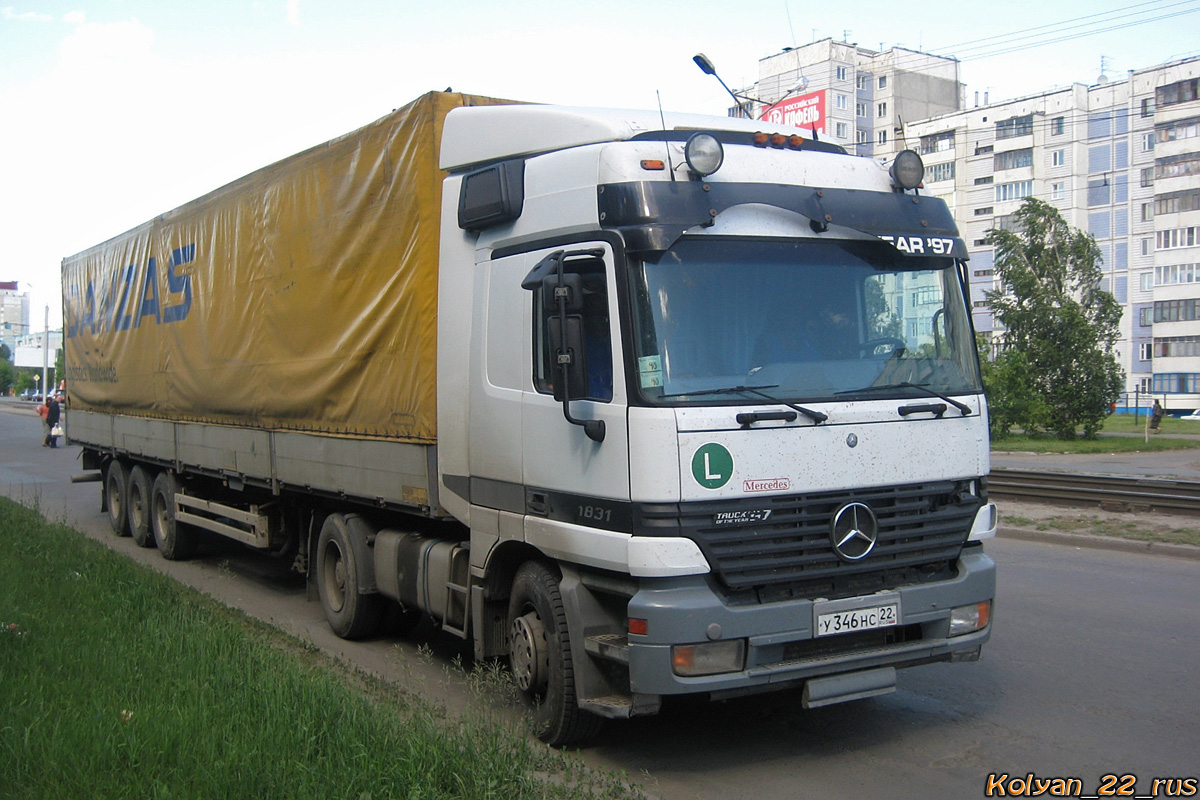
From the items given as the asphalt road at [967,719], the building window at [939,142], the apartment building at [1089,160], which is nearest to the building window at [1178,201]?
the apartment building at [1089,160]

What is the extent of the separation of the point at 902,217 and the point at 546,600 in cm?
263

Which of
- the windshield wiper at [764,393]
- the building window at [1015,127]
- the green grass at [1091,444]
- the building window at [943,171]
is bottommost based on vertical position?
the green grass at [1091,444]

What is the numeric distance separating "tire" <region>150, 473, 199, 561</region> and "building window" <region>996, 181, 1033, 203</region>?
68.5 m

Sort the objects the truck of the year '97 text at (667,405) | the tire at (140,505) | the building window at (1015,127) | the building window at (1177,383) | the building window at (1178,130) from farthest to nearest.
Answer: the building window at (1015,127)
the building window at (1177,383)
the building window at (1178,130)
the tire at (140,505)
the truck of the year '97 text at (667,405)

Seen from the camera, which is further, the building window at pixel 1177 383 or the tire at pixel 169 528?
the building window at pixel 1177 383

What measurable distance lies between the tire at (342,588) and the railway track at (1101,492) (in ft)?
34.9

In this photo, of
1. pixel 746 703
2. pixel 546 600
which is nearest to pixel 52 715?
pixel 546 600

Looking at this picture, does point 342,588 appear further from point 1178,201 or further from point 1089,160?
point 1089,160

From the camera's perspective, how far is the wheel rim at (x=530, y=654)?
531cm

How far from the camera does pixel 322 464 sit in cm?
789

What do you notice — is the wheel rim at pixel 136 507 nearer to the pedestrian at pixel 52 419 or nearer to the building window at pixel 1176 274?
the pedestrian at pixel 52 419

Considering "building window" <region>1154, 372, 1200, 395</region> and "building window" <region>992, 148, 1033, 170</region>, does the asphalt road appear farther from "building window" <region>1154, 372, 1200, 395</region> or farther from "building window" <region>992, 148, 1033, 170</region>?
"building window" <region>992, 148, 1033, 170</region>

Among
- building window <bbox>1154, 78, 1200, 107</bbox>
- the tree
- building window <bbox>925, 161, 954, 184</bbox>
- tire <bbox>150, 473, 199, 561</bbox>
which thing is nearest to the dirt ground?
tire <bbox>150, 473, 199, 561</bbox>

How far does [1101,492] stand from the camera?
15414 millimetres
